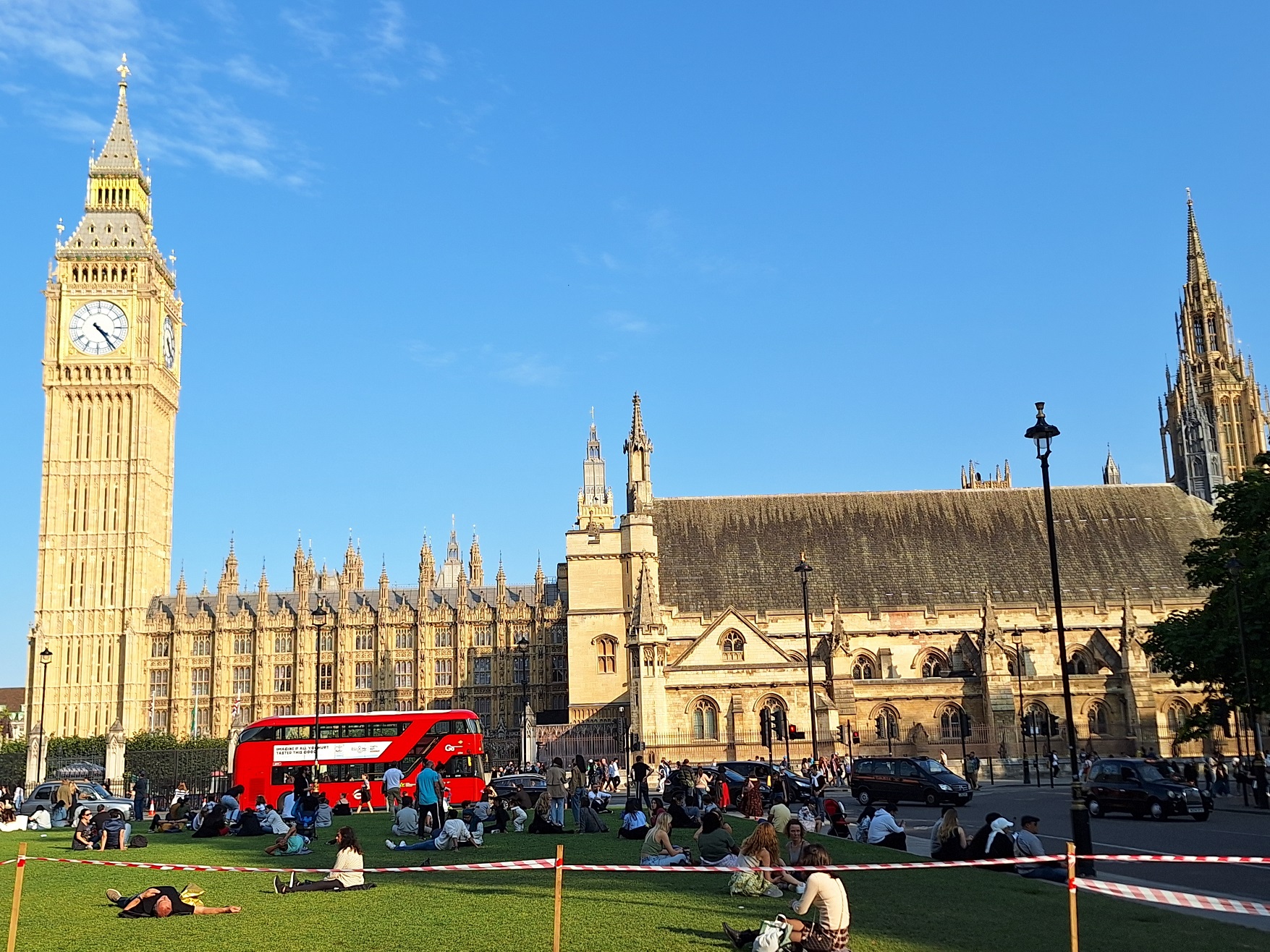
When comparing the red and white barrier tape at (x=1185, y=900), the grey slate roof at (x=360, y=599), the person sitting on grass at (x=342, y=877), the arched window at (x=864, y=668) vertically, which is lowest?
the red and white barrier tape at (x=1185, y=900)

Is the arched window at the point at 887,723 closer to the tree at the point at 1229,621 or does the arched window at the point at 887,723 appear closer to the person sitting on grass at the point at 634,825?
the tree at the point at 1229,621

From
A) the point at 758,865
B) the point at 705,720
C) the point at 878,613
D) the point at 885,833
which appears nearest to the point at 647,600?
the point at 705,720

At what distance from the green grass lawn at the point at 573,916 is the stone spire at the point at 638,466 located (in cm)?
5131

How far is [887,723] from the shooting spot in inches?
2216

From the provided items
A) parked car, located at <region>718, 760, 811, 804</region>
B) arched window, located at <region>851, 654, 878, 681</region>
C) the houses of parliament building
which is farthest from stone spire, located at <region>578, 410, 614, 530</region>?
parked car, located at <region>718, 760, 811, 804</region>

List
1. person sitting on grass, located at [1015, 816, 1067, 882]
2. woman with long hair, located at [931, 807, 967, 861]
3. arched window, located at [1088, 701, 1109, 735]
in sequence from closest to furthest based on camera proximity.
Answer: person sitting on grass, located at [1015, 816, 1067, 882], woman with long hair, located at [931, 807, 967, 861], arched window, located at [1088, 701, 1109, 735]

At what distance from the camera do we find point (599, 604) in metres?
67.1

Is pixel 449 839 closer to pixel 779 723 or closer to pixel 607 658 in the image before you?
pixel 779 723

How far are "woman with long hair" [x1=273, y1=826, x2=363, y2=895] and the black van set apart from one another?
19.8 metres

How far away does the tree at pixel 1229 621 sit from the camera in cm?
3459

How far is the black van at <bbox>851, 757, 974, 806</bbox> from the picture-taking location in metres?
32.6

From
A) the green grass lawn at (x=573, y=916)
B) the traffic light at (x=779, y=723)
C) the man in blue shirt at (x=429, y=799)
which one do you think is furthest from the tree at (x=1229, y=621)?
the man in blue shirt at (x=429, y=799)

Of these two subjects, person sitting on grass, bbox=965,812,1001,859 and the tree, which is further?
the tree

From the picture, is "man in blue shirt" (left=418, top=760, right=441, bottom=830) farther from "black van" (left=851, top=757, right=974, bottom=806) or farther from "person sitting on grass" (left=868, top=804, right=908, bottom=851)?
"black van" (left=851, top=757, right=974, bottom=806)
